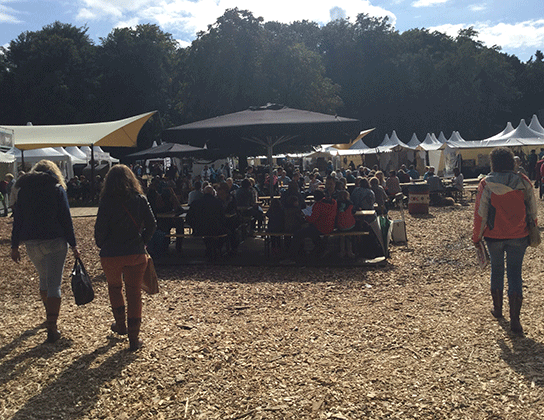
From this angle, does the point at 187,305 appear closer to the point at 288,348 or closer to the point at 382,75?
the point at 288,348

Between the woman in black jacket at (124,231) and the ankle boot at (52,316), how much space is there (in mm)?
609

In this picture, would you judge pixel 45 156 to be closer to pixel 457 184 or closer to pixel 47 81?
pixel 457 184

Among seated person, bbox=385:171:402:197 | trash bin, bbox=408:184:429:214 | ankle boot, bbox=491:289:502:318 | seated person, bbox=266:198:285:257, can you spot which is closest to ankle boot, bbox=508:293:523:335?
ankle boot, bbox=491:289:502:318

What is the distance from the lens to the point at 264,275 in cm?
789

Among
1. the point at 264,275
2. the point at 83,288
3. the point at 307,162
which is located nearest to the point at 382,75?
the point at 307,162

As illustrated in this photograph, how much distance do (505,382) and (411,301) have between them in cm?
245

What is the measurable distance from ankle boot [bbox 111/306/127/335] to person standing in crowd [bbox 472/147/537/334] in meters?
3.11

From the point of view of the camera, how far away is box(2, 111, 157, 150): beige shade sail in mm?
14734

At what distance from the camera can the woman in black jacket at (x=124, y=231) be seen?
14.4ft

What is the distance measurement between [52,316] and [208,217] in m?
4.10

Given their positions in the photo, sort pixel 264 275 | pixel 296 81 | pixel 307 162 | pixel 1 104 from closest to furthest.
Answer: pixel 264 275 < pixel 296 81 < pixel 1 104 < pixel 307 162

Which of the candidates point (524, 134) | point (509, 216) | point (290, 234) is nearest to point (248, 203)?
point (290, 234)

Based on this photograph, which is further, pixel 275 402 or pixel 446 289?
pixel 446 289

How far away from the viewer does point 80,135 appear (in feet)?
50.9
